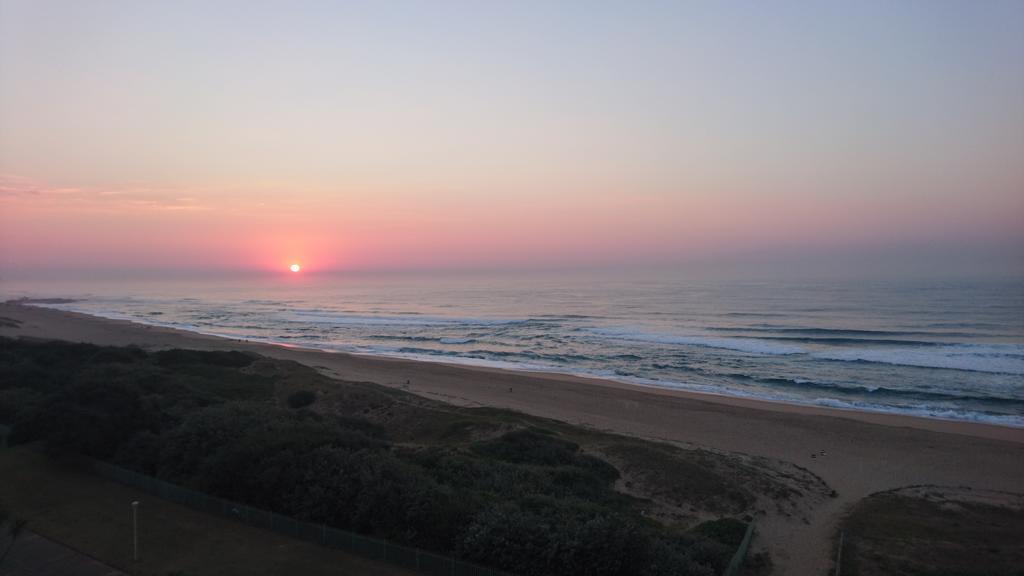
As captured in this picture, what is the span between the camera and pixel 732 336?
48.8m

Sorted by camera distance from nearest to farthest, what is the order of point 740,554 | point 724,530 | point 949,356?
1. point 740,554
2. point 724,530
3. point 949,356

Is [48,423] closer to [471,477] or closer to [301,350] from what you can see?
[471,477]

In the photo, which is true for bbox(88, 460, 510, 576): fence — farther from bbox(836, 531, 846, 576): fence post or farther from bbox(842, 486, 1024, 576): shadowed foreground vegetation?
bbox(842, 486, 1024, 576): shadowed foreground vegetation

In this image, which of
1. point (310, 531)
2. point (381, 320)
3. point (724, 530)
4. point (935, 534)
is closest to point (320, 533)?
point (310, 531)

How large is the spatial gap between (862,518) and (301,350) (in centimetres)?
3895

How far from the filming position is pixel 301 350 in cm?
4466

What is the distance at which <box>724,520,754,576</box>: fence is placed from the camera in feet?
33.6

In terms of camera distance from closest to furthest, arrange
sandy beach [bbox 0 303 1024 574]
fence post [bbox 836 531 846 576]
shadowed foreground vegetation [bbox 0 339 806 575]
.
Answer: shadowed foreground vegetation [bbox 0 339 806 575]
fence post [bbox 836 531 846 576]
sandy beach [bbox 0 303 1024 574]

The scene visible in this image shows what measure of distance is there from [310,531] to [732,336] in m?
43.5

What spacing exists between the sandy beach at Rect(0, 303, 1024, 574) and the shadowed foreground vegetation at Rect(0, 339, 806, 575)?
56.6 inches

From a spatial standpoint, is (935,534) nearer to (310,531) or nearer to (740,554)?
(740,554)

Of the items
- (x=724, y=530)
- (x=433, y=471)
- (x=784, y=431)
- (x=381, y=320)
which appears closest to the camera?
(x=724, y=530)

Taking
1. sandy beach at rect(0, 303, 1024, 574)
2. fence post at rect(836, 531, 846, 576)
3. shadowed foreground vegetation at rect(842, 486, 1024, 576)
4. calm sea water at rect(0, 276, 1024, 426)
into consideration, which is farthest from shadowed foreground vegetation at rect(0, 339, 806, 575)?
calm sea water at rect(0, 276, 1024, 426)

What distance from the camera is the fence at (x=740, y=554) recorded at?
10255 millimetres
